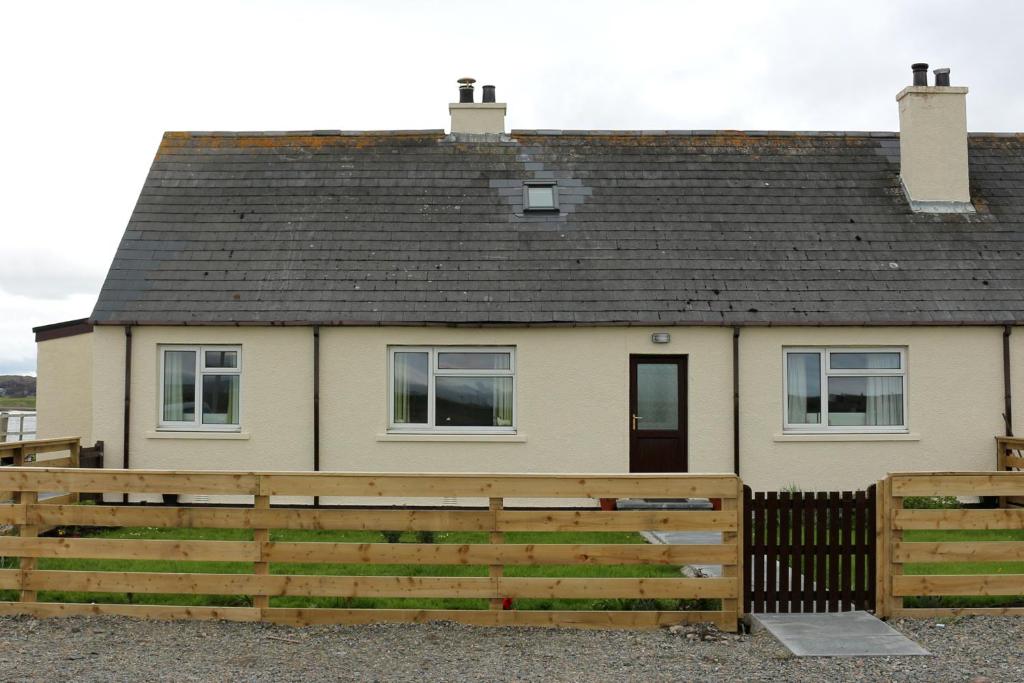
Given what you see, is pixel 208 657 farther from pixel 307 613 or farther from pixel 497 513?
pixel 497 513

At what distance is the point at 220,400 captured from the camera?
14453 mm

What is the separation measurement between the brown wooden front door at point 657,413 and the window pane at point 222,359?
6.12 metres

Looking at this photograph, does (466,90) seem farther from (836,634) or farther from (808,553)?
(836,634)

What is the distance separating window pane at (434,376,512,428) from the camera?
47.1 ft

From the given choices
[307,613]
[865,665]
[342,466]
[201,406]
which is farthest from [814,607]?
[201,406]

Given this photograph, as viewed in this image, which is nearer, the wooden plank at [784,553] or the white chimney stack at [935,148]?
the wooden plank at [784,553]

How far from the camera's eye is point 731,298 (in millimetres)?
14430

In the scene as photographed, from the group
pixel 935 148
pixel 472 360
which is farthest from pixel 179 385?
pixel 935 148

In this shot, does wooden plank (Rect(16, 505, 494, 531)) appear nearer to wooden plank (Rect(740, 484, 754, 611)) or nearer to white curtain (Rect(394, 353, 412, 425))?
wooden plank (Rect(740, 484, 754, 611))

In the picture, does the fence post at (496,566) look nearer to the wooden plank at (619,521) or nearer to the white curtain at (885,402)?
the wooden plank at (619,521)

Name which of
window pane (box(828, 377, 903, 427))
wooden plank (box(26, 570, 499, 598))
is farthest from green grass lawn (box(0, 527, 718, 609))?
window pane (box(828, 377, 903, 427))

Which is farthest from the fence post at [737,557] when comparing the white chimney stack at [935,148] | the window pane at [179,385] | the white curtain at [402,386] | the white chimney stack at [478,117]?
the white chimney stack at [478,117]

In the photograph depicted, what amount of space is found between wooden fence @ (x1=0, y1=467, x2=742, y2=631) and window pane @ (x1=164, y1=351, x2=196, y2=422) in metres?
6.51

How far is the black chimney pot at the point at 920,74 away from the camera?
55.7 ft
